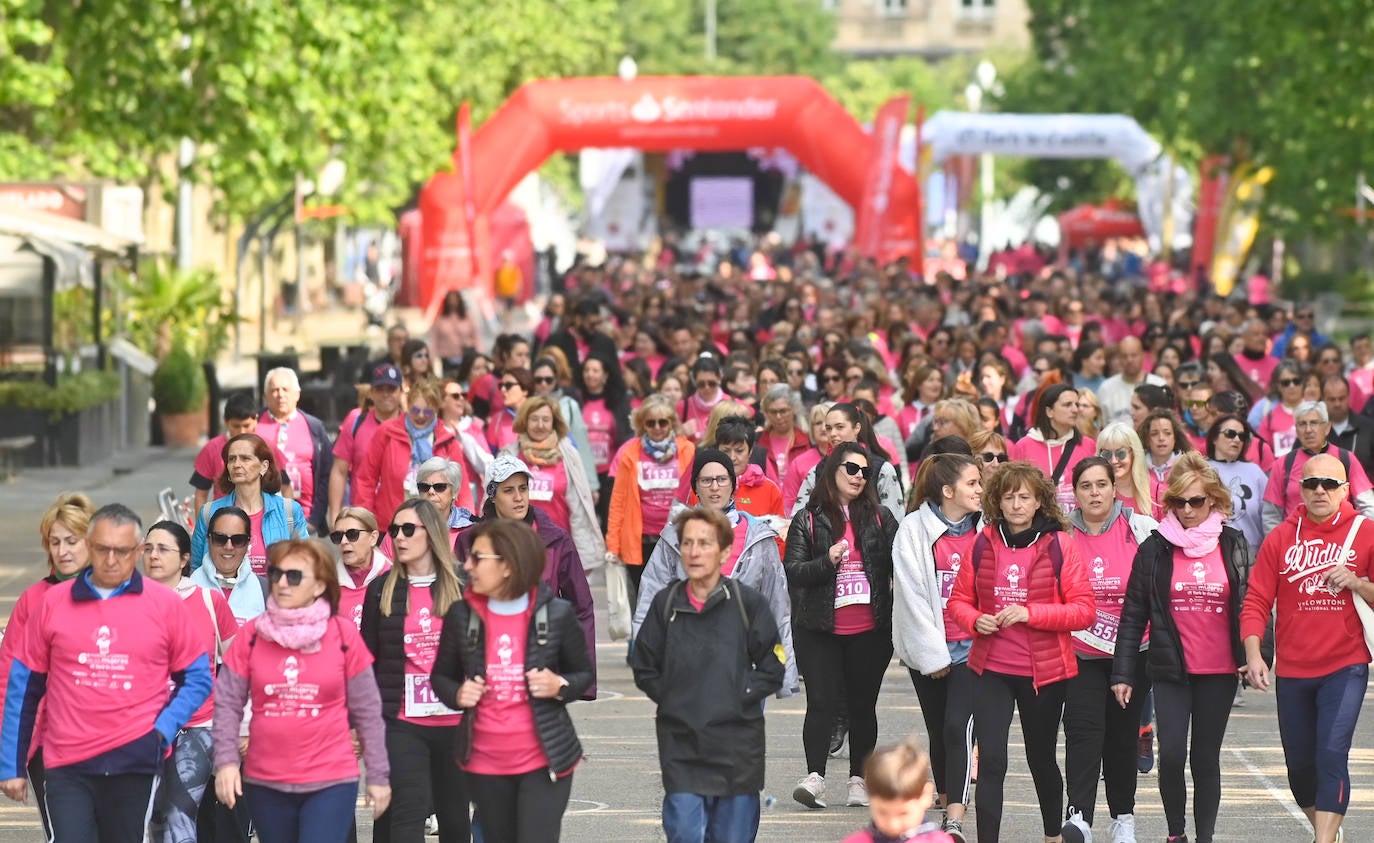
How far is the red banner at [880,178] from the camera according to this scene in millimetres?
38219

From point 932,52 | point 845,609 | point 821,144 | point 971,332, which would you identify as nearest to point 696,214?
point 932,52

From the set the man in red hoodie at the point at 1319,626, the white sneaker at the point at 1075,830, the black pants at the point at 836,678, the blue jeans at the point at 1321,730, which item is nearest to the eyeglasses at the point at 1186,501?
the man in red hoodie at the point at 1319,626

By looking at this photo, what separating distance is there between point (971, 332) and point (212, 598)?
42.2ft

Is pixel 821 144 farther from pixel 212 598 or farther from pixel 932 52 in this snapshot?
pixel 932 52

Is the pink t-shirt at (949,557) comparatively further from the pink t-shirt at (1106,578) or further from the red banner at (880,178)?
the red banner at (880,178)

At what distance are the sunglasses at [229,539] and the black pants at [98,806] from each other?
1241 mm

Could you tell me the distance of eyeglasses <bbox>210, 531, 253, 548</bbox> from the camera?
9.11 metres

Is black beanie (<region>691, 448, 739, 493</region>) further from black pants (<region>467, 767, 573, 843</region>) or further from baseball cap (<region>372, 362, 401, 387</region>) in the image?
baseball cap (<region>372, 362, 401, 387</region>)

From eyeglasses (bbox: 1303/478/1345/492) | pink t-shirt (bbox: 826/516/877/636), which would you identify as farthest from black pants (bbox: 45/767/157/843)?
eyeglasses (bbox: 1303/478/1345/492)

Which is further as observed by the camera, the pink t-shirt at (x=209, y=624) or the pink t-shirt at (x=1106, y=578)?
the pink t-shirt at (x=1106, y=578)

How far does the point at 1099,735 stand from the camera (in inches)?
374

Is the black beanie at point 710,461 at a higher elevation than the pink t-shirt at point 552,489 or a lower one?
higher

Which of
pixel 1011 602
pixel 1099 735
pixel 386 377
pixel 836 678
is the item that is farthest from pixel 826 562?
pixel 386 377

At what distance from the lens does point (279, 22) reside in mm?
26188
